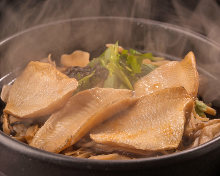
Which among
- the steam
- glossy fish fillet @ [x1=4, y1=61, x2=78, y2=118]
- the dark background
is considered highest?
the dark background

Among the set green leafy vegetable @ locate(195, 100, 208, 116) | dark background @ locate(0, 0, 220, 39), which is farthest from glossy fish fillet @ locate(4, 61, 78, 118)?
dark background @ locate(0, 0, 220, 39)

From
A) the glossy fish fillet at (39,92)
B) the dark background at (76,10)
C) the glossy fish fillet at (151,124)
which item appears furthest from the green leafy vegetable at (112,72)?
the dark background at (76,10)

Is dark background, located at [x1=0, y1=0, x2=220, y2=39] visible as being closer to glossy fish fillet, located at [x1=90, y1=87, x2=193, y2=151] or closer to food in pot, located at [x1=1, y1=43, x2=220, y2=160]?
food in pot, located at [x1=1, y1=43, x2=220, y2=160]

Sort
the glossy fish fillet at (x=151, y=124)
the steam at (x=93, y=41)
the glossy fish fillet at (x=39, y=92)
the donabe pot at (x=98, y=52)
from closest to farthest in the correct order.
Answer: the donabe pot at (x=98, y=52) → the glossy fish fillet at (x=151, y=124) → the glossy fish fillet at (x=39, y=92) → the steam at (x=93, y=41)

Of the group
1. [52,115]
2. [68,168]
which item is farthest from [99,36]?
[68,168]

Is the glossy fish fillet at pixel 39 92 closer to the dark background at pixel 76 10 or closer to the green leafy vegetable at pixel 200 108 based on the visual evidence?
the green leafy vegetable at pixel 200 108

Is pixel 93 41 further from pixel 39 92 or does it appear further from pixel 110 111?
pixel 110 111
